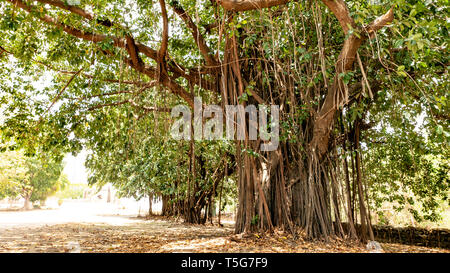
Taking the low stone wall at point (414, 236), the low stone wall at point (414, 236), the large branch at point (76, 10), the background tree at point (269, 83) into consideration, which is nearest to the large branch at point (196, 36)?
the background tree at point (269, 83)

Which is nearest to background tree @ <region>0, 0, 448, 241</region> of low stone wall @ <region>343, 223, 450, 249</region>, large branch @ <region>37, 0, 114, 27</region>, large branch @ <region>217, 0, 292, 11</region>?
large branch @ <region>37, 0, 114, 27</region>

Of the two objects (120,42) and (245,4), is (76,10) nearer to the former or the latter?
(120,42)

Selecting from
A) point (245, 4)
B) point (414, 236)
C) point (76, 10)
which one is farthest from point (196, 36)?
point (414, 236)

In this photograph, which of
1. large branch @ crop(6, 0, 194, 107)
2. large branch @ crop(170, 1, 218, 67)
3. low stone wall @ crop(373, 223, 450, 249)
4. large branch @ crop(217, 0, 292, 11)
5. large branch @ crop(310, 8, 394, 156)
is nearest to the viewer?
Result: large branch @ crop(217, 0, 292, 11)

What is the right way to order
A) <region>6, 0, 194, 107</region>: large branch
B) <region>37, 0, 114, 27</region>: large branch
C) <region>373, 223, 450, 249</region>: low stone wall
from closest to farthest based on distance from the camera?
<region>37, 0, 114, 27</region>: large branch → <region>6, 0, 194, 107</region>: large branch → <region>373, 223, 450, 249</region>: low stone wall

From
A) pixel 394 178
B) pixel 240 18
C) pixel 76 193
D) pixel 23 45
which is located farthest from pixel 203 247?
pixel 76 193

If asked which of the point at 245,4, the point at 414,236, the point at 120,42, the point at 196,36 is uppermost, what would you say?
the point at 196,36

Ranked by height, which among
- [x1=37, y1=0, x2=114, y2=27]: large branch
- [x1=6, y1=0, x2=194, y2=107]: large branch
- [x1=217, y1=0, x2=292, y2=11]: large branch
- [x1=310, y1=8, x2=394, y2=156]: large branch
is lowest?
[x1=310, y1=8, x2=394, y2=156]: large branch

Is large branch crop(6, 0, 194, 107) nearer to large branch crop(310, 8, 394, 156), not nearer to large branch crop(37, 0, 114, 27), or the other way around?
large branch crop(37, 0, 114, 27)

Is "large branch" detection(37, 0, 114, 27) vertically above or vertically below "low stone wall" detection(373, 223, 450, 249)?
above

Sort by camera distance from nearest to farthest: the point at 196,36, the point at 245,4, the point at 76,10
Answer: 1. the point at 245,4
2. the point at 76,10
3. the point at 196,36

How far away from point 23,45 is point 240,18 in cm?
308

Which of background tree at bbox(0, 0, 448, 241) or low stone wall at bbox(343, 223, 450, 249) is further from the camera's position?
low stone wall at bbox(343, 223, 450, 249)
